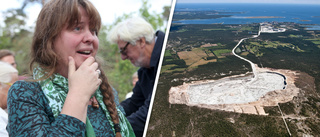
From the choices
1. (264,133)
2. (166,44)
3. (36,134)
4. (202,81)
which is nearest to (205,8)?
(166,44)

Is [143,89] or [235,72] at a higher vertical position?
[235,72]

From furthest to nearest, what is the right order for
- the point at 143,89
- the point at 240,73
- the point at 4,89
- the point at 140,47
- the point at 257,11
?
the point at 140,47 < the point at 143,89 < the point at 4,89 < the point at 257,11 < the point at 240,73

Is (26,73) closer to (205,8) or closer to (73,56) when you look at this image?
(73,56)

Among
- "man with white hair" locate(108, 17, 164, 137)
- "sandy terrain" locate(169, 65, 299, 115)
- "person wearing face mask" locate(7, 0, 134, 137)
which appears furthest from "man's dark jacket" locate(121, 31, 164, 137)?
"sandy terrain" locate(169, 65, 299, 115)

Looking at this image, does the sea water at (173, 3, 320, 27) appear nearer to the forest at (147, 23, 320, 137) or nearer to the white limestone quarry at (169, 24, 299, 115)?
the forest at (147, 23, 320, 137)

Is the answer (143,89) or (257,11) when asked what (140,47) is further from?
(257,11)

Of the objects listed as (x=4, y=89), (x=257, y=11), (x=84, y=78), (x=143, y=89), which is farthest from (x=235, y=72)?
(x=4, y=89)
